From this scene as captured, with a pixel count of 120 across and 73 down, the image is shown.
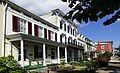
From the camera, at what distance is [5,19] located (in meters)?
24.8

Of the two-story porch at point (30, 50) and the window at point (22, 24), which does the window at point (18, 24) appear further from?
the two-story porch at point (30, 50)

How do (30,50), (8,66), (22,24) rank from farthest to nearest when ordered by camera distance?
(30,50) → (22,24) → (8,66)

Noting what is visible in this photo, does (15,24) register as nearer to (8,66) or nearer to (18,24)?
(18,24)

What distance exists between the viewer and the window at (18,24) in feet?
86.0

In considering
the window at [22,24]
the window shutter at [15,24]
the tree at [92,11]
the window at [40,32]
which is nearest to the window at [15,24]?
the window shutter at [15,24]

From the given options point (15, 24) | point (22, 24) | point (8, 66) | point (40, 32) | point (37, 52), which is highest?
point (22, 24)

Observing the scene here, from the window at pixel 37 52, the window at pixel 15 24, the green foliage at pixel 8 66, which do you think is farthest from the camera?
the window at pixel 37 52

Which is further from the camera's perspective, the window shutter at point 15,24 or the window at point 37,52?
the window at point 37,52

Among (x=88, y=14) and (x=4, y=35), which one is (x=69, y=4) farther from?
(x=4, y=35)

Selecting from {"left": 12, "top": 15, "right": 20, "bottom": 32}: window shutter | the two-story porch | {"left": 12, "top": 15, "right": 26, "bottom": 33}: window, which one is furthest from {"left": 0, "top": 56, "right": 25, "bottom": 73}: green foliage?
{"left": 12, "top": 15, "right": 26, "bottom": 33}: window

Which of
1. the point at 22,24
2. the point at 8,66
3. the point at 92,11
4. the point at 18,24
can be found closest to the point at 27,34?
the point at 22,24

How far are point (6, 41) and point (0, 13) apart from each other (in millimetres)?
2890

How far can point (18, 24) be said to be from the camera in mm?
27141

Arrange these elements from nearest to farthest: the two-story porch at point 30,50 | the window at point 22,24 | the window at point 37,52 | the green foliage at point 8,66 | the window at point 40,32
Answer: the green foliage at point 8,66 → the two-story porch at point 30,50 → the window at point 22,24 → the window at point 37,52 → the window at point 40,32
